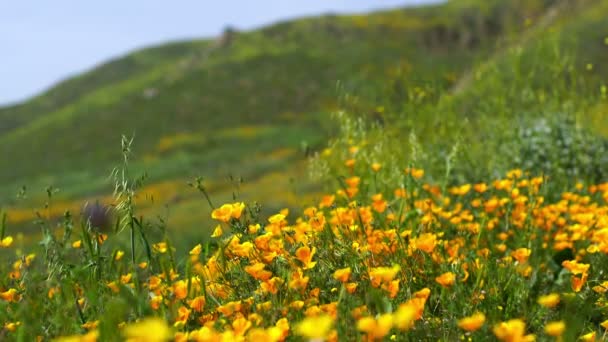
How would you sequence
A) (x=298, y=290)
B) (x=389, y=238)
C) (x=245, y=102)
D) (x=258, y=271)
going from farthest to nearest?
(x=245, y=102)
(x=389, y=238)
(x=298, y=290)
(x=258, y=271)

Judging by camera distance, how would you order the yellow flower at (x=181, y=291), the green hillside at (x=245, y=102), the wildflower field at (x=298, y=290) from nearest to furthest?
the wildflower field at (x=298, y=290)
the yellow flower at (x=181, y=291)
the green hillside at (x=245, y=102)

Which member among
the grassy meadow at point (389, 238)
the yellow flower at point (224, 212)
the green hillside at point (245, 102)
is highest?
the yellow flower at point (224, 212)

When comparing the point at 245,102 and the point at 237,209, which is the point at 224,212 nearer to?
the point at 237,209

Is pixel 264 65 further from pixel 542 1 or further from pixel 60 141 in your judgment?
pixel 542 1

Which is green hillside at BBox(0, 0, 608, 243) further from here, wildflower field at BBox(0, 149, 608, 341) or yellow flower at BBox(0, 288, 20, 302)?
yellow flower at BBox(0, 288, 20, 302)

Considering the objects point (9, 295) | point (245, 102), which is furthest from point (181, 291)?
point (245, 102)

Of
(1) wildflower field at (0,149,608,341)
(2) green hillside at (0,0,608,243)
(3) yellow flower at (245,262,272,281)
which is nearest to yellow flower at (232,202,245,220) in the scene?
(1) wildflower field at (0,149,608,341)

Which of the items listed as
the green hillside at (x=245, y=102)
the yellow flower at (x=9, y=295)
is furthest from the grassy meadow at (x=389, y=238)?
the green hillside at (x=245, y=102)

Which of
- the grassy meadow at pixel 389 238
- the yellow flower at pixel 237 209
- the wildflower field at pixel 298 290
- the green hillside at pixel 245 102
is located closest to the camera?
the wildflower field at pixel 298 290

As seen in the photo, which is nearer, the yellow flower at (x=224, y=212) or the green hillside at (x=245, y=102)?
the yellow flower at (x=224, y=212)

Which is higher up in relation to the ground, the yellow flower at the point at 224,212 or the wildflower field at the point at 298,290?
the yellow flower at the point at 224,212

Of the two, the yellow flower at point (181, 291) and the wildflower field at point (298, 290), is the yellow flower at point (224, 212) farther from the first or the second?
the yellow flower at point (181, 291)

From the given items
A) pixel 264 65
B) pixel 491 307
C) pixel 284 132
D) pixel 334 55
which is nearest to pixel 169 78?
pixel 264 65

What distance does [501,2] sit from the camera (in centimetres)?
6072
